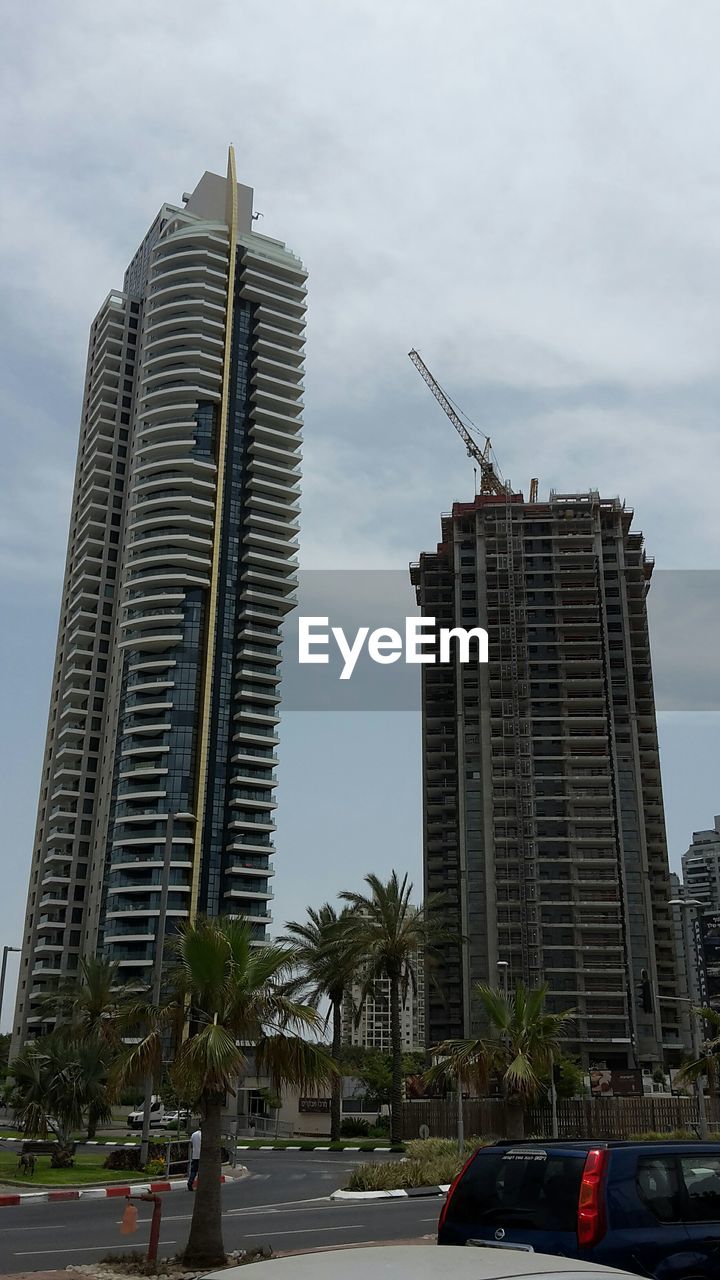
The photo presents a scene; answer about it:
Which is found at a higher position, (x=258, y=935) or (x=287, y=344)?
(x=287, y=344)

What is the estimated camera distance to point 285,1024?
13.8m

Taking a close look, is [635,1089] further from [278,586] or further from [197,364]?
[197,364]

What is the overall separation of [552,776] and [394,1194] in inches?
3269

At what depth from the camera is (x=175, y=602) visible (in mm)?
106250

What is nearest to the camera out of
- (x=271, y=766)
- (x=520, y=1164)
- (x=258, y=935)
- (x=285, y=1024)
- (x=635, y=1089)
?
(x=520, y=1164)

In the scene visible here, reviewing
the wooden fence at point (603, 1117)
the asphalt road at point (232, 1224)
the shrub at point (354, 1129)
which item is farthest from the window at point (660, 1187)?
the shrub at point (354, 1129)

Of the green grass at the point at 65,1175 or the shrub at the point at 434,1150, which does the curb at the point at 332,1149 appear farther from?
the green grass at the point at 65,1175

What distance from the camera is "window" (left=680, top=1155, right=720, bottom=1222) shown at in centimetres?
718

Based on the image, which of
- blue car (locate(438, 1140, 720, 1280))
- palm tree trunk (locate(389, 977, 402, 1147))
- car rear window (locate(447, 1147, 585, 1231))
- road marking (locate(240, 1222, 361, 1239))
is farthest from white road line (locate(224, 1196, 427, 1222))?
palm tree trunk (locate(389, 977, 402, 1147))

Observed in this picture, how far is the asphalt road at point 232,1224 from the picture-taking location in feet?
48.9

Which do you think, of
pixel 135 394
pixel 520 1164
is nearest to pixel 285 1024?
pixel 520 1164

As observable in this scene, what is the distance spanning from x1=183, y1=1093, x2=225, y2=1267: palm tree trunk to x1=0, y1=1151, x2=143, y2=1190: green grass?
14044mm

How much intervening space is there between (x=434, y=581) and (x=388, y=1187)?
98.9 metres

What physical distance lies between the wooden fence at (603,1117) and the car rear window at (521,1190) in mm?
30853
